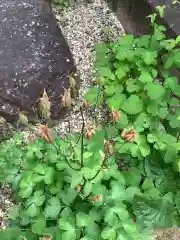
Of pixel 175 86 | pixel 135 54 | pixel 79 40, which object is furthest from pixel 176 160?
pixel 79 40

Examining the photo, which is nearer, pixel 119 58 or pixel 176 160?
pixel 176 160

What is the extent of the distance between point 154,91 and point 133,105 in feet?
0.49

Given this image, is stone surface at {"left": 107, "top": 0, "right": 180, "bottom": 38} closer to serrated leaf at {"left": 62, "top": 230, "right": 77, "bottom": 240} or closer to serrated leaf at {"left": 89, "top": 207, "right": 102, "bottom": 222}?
serrated leaf at {"left": 89, "top": 207, "right": 102, "bottom": 222}

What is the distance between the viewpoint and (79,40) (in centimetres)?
350

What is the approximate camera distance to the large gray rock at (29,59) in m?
2.86

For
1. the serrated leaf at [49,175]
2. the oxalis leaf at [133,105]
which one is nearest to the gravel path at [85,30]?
the oxalis leaf at [133,105]

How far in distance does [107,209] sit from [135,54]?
1130mm

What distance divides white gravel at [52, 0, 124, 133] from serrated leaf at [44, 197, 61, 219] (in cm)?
108

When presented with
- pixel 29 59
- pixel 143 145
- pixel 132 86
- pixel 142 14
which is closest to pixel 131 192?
pixel 143 145

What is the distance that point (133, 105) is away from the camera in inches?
105

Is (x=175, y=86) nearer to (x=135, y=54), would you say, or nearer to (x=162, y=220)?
(x=135, y=54)

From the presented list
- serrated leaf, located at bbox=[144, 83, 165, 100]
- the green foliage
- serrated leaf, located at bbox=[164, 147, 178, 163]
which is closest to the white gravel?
the green foliage

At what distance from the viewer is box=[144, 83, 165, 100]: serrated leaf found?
2.59 meters

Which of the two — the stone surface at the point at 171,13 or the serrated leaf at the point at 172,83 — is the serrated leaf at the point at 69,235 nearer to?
the serrated leaf at the point at 172,83
